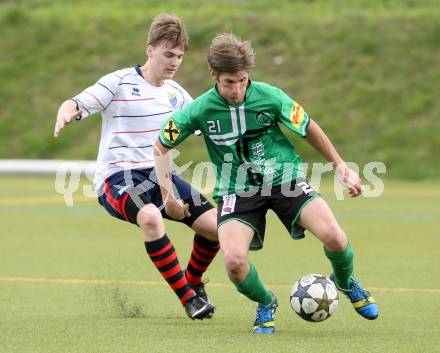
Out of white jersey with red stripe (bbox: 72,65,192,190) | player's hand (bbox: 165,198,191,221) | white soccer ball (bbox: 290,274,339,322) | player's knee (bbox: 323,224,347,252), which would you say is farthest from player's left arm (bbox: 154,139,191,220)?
player's knee (bbox: 323,224,347,252)

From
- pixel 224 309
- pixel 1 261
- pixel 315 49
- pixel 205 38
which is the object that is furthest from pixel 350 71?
pixel 224 309

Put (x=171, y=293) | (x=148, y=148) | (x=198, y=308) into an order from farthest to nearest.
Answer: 1. (x=171, y=293)
2. (x=148, y=148)
3. (x=198, y=308)

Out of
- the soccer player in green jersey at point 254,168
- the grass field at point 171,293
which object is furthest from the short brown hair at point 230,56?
the grass field at point 171,293

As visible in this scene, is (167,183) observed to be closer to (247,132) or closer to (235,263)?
(247,132)

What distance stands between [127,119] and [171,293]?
1652 millimetres

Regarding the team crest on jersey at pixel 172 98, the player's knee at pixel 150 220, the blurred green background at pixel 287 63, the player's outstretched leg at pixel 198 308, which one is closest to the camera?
the player's outstretched leg at pixel 198 308

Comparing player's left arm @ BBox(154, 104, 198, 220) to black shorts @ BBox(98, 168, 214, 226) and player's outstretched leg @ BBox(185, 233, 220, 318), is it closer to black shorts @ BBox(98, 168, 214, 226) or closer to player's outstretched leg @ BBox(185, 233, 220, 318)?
black shorts @ BBox(98, 168, 214, 226)

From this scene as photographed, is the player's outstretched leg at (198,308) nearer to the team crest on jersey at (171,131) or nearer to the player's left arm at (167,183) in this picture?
the player's left arm at (167,183)

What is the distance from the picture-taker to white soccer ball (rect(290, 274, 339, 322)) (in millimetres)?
6582

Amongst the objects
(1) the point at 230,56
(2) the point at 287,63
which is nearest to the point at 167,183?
(1) the point at 230,56

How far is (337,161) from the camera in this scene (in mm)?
6453

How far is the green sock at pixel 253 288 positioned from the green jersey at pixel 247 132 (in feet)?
1.69

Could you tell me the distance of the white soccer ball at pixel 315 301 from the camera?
6.58 metres

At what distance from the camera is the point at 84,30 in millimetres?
30359
